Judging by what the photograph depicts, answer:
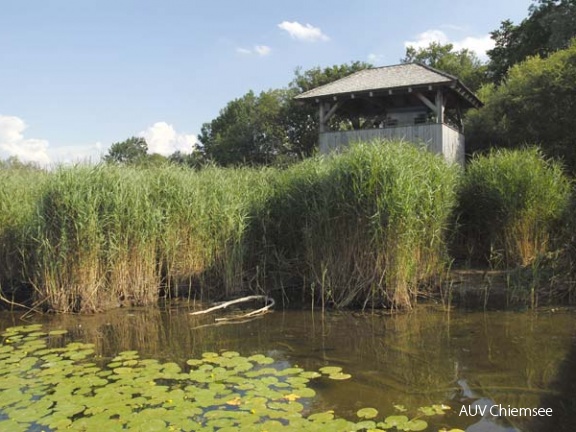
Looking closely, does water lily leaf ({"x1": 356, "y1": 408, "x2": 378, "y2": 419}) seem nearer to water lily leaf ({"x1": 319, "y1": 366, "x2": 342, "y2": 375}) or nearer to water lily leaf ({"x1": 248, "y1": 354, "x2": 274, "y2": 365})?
water lily leaf ({"x1": 319, "y1": 366, "x2": 342, "y2": 375})

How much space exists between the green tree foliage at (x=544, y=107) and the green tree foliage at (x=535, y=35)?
7.40m

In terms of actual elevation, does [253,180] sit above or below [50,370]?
above

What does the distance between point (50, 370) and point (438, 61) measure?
3343 cm

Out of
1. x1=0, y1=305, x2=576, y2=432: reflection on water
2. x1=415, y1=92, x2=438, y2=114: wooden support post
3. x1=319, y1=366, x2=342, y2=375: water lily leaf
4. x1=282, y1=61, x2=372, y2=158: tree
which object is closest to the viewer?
x1=0, y1=305, x2=576, y2=432: reflection on water

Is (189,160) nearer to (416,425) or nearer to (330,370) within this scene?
(330,370)

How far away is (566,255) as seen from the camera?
9.33 m

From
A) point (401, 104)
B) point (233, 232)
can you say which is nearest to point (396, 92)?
point (401, 104)

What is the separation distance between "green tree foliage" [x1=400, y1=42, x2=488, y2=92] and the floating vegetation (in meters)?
29.0

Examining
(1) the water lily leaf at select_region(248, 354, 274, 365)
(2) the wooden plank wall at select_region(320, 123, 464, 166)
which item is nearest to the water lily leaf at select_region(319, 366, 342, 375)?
(1) the water lily leaf at select_region(248, 354, 274, 365)

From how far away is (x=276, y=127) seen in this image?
35.7 metres

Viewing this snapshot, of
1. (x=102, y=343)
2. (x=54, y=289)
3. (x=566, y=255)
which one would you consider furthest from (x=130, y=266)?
(x=566, y=255)

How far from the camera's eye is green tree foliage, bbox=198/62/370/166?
3431 cm

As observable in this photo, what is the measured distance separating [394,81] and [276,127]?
1850 centimetres

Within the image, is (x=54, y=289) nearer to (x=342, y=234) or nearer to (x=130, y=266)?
(x=130, y=266)
